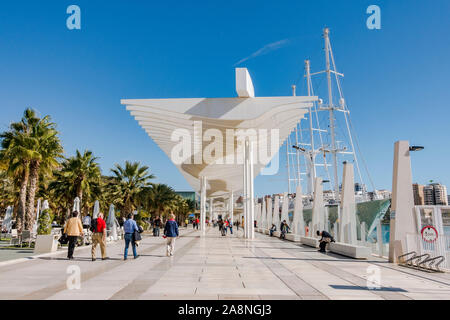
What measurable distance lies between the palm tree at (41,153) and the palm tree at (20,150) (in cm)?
27

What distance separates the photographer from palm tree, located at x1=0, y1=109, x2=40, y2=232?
19.4 meters

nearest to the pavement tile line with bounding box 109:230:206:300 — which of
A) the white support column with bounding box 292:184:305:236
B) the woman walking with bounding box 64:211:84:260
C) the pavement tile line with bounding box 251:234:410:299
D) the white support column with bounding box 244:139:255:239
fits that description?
the pavement tile line with bounding box 251:234:410:299

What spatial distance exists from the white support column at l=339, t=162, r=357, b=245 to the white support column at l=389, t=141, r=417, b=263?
2.19 metres

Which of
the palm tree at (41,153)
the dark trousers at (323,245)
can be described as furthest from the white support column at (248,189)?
the palm tree at (41,153)

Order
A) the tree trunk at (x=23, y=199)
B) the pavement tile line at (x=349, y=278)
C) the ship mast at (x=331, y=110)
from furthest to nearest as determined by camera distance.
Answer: the ship mast at (x=331, y=110) → the tree trunk at (x=23, y=199) → the pavement tile line at (x=349, y=278)

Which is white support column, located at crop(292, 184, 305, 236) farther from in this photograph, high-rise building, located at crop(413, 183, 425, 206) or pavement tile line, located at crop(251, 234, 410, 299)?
high-rise building, located at crop(413, 183, 425, 206)

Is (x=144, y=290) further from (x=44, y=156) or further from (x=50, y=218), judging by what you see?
A: (x=44, y=156)

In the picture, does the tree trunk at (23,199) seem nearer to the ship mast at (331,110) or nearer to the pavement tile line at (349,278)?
the pavement tile line at (349,278)

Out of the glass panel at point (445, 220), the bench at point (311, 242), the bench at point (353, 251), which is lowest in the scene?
the bench at point (311, 242)

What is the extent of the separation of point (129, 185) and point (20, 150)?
12304 mm

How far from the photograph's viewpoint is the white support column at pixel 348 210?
12.5m

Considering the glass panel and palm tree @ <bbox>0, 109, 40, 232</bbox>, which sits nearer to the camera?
the glass panel
